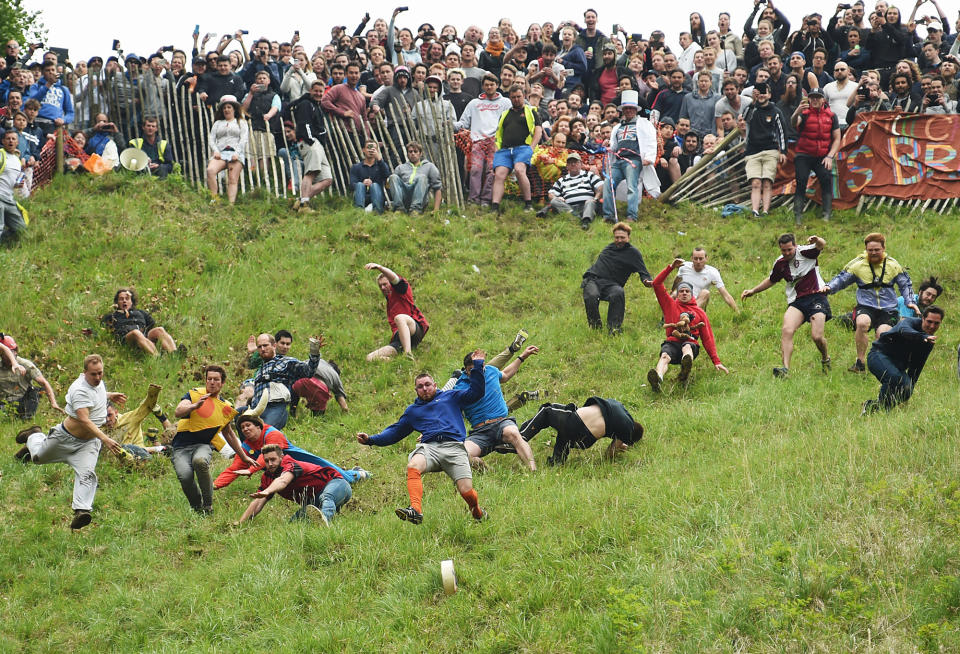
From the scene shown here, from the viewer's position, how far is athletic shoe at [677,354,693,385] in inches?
488

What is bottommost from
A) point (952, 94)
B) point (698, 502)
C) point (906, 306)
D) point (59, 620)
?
point (59, 620)

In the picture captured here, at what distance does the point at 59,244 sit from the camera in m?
16.3

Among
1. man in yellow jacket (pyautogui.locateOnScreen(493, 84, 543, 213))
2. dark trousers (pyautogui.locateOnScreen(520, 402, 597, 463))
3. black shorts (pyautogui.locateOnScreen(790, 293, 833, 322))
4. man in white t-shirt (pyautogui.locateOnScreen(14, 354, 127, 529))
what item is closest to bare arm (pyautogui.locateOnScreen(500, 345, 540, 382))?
dark trousers (pyautogui.locateOnScreen(520, 402, 597, 463))

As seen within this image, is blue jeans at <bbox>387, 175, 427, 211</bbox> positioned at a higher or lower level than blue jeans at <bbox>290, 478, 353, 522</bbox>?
higher

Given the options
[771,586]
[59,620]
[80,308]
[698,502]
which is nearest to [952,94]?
[698,502]

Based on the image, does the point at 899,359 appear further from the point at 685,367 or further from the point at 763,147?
the point at 763,147

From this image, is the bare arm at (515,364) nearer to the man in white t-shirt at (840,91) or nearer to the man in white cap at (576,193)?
the man in white cap at (576,193)

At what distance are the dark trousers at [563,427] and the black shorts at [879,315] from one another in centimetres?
418

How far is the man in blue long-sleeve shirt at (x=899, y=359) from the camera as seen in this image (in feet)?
34.3

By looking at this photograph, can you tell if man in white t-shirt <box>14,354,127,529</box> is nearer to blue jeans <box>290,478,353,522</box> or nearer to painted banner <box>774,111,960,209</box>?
blue jeans <box>290,478,353,522</box>

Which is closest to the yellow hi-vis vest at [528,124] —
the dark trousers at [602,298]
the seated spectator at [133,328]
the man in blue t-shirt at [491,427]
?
the dark trousers at [602,298]

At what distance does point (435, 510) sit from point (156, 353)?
638 centimetres

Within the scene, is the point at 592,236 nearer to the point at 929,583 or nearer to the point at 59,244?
the point at 59,244

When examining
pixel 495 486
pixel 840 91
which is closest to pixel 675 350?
pixel 495 486
